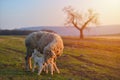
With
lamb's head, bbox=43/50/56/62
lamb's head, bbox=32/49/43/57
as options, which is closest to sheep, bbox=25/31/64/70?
lamb's head, bbox=43/50/56/62

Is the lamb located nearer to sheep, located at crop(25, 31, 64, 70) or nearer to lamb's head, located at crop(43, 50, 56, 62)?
sheep, located at crop(25, 31, 64, 70)

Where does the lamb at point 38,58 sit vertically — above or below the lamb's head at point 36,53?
below

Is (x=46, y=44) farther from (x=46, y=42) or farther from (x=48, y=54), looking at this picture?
(x=48, y=54)

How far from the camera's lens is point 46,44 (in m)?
18.8

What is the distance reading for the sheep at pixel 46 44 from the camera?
1806cm

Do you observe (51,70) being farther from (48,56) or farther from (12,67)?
(12,67)

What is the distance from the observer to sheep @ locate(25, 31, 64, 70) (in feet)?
59.3

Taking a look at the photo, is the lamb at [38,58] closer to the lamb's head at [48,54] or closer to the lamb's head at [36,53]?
the lamb's head at [36,53]

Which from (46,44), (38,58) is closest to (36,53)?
(38,58)

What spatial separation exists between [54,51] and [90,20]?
2031 inches

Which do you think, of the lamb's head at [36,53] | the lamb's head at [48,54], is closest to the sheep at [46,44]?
the lamb's head at [48,54]

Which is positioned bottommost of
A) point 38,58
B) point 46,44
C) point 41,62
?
point 41,62

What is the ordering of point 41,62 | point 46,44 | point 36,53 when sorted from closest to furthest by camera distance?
point 41,62 → point 46,44 → point 36,53

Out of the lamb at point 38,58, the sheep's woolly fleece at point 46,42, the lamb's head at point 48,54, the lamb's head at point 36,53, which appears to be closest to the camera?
the lamb's head at point 48,54
